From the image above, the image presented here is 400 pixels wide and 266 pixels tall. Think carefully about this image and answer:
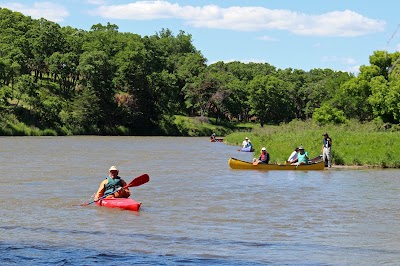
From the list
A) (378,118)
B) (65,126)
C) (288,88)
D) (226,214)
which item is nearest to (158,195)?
(226,214)

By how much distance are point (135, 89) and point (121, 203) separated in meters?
80.8

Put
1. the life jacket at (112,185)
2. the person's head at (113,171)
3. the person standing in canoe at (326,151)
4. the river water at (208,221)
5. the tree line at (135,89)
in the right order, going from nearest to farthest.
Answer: the river water at (208,221), the person's head at (113,171), the life jacket at (112,185), the person standing in canoe at (326,151), the tree line at (135,89)

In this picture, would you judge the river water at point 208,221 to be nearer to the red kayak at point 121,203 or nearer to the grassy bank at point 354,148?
the red kayak at point 121,203

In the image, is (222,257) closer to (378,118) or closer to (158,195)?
(158,195)

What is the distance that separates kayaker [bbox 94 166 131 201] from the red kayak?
0.77 ft

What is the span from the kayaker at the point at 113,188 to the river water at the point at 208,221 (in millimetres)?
507

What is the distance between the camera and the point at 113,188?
62.5 feet

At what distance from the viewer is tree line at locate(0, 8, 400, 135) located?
79.7 meters

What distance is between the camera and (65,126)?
273 ft

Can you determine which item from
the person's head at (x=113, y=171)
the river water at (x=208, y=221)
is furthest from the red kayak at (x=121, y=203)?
the person's head at (x=113, y=171)

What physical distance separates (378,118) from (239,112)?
44974mm

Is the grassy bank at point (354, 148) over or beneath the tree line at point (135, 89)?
beneath

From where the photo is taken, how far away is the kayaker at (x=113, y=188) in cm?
1886

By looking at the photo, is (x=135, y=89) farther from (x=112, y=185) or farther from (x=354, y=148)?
(x=112, y=185)
